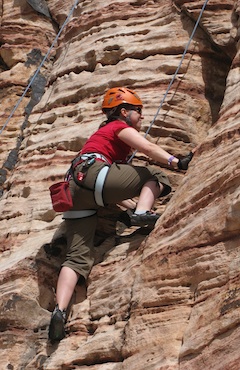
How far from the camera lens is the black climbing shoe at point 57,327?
24.7 feet

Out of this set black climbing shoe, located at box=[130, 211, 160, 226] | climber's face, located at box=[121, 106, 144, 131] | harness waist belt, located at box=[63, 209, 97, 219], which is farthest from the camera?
climber's face, located at box=[121, 106, 144, 131]

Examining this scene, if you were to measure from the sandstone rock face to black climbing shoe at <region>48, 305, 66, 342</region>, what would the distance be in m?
0.08

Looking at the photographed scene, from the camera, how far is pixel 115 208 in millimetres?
8875

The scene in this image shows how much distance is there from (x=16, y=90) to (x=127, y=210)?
493 centimetres

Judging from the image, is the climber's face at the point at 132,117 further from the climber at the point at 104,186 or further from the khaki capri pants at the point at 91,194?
the khaki capri pants at the point at 91,194

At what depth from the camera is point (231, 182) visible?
6.71 m

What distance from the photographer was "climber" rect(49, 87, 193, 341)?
7.93 metres

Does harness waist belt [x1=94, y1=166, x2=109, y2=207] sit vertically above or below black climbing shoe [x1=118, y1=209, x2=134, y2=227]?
above

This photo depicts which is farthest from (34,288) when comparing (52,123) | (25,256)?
(52,123)

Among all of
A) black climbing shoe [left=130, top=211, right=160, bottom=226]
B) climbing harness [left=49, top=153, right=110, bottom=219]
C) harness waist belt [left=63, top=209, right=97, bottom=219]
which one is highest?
climbing harness [left=49, top=153, right=110, bottom=219]

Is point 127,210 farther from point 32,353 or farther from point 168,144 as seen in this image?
point 32,353

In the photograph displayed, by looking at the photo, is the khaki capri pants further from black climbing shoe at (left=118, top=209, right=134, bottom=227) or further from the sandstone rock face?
black climbing shoe at (left=118, top=209, right=134, bottom=227)

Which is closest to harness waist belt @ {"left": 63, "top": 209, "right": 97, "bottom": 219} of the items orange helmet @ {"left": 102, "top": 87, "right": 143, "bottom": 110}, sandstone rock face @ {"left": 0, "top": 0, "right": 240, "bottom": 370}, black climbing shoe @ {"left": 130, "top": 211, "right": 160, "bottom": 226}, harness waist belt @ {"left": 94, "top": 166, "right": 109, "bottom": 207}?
harness waist belt @ {"left": 94, "top": 166, "right": 109, "bottom": 207}

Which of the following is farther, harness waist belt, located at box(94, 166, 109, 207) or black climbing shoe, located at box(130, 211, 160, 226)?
harness waist belt, located at box(94, 166, 109, 207)
